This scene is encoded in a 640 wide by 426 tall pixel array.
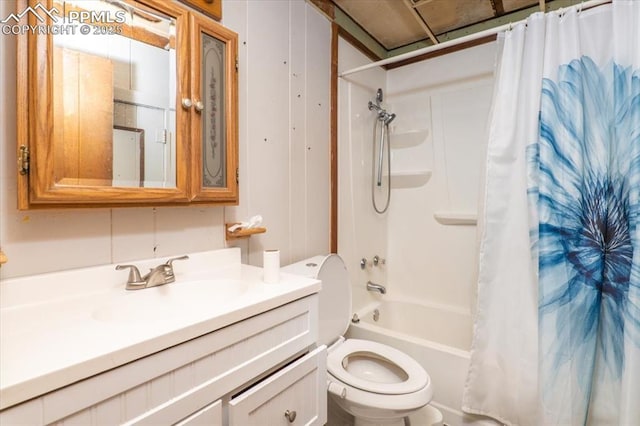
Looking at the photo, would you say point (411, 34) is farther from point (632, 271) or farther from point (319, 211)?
point (632, 271)

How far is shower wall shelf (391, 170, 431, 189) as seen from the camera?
7.86ft

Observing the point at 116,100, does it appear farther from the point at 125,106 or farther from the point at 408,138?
the point at 408,138

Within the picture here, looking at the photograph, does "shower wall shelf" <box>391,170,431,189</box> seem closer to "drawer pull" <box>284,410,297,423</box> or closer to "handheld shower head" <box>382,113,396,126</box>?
"handheld shower head" <box>382,113,396,126</box>

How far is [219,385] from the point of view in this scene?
0.76 meters

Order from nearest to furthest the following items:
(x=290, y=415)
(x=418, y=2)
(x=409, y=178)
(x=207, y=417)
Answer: (x=207, y=417) < (x=290, y=415) < (x=418, y=2) < (x=409, y=178)

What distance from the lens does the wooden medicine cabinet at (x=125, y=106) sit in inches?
31.3

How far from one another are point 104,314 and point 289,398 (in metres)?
0.57

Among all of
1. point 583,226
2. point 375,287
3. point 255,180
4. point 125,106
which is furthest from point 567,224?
point 125,106

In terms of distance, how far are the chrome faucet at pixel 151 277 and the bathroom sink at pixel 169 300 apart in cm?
2

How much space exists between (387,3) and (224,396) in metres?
2.18

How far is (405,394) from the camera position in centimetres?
126

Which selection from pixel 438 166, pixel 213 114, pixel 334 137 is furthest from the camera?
pixel 438 166

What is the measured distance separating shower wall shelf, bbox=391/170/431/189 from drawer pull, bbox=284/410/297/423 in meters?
1.88

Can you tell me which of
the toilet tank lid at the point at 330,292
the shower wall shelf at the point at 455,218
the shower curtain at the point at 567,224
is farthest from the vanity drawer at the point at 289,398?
the shower wall shelf at the point at 455,218
